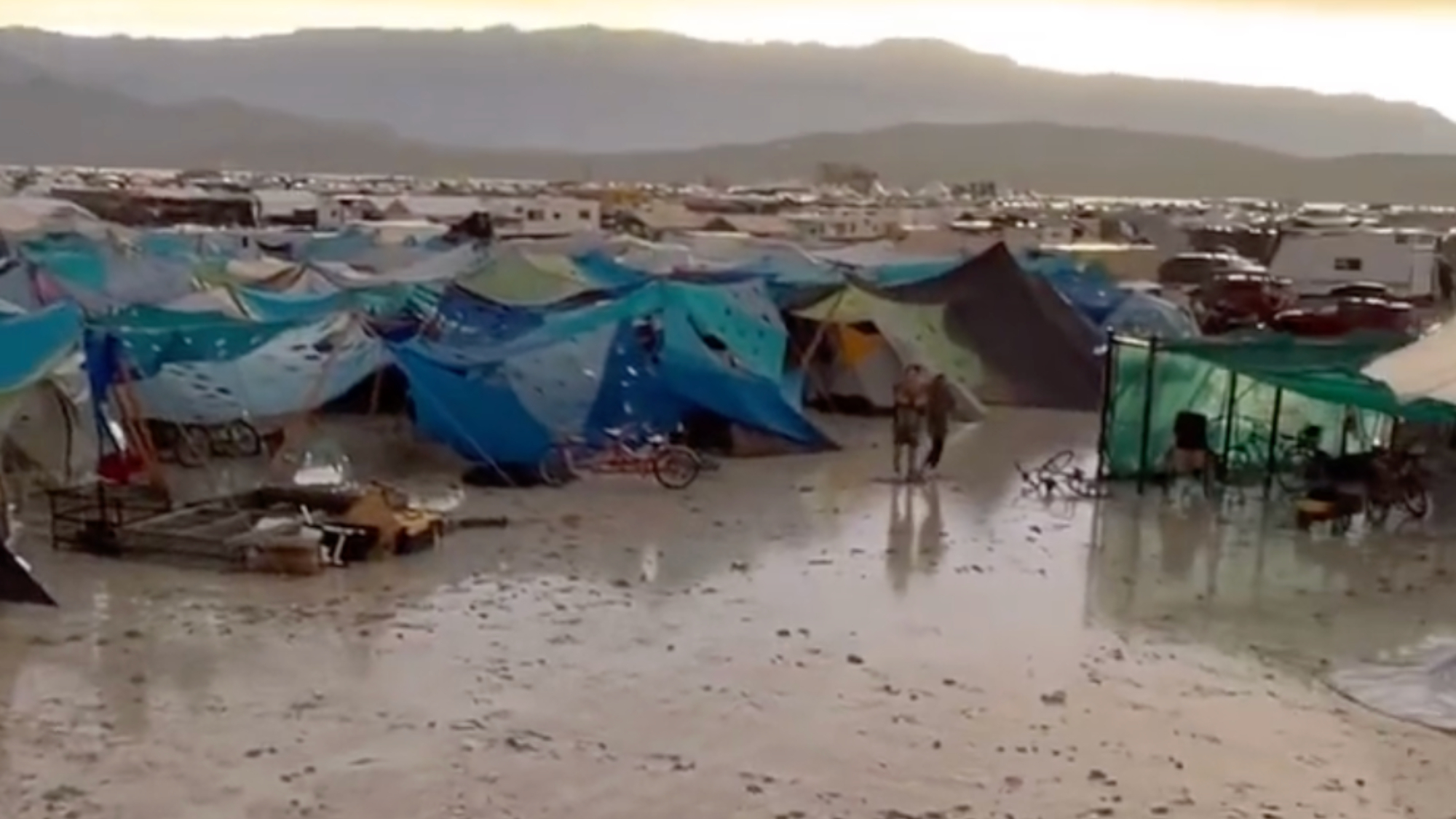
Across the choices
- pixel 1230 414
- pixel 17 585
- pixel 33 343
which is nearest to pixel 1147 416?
pixel 1230 414

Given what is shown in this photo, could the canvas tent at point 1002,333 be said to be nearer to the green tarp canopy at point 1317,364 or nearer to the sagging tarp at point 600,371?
the sagging tarp at point 600,371

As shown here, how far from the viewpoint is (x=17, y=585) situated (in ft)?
31.2

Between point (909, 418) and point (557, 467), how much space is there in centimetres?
306

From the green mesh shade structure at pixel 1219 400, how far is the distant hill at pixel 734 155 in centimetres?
12118

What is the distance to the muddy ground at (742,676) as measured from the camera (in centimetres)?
681

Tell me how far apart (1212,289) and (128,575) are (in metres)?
22.1

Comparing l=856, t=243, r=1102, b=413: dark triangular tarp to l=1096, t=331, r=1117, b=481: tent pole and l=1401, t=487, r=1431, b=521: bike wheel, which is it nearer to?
l=1096, t=331, r=1117, b=481: tent pole

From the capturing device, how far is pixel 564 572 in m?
10.7

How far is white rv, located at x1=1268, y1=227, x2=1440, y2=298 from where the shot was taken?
1326 inches

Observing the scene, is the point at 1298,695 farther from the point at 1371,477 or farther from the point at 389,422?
the point at 389,422

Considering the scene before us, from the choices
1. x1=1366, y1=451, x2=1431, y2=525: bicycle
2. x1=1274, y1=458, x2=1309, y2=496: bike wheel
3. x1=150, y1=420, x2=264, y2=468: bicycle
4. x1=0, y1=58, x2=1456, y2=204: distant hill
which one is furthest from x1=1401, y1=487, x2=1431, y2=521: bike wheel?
x1=0, y1=58, x2=1456, y2=204: distant hill

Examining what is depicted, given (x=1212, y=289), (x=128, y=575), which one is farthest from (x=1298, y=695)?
(x=1212, y=289)

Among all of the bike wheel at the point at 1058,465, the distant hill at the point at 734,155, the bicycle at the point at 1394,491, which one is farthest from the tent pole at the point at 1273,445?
the distant hill at the point at 734,155

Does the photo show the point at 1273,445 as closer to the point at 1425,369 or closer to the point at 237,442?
the point at 1425,369
